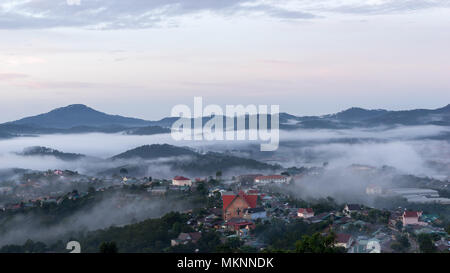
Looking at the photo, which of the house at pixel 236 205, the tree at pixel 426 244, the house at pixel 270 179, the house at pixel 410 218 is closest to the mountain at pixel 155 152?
the house at pixel 270 179

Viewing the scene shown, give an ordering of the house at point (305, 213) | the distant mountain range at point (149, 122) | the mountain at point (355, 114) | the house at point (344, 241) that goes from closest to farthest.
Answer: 1. the house at point (344, 241)
2. the house at point (305, 213)
3. the distant mountain range at point (149, 122)
4. the mountain at point (355, 114)

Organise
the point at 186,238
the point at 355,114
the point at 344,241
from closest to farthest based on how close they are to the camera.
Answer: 1. the point at 344,241
2. the point at 186,238
3. the point at 355,114

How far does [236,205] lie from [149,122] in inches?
4716

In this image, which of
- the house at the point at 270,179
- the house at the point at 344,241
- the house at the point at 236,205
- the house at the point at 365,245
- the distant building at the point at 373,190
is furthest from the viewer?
the house at the point at 270,179

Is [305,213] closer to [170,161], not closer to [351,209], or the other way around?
[351,209]

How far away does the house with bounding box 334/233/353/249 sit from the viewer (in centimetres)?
1934

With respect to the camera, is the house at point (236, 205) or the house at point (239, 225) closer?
the house at point (239, 225)

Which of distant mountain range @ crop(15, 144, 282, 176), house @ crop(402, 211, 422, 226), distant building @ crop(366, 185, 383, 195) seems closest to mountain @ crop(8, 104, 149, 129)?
distant mountain range @ crop(15, 144, 282, 176)

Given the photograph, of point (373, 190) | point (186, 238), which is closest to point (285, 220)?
point (186, 238)

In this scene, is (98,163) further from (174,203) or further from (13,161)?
(174,203)

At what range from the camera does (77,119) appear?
147625mm

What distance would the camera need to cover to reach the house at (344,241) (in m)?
19.3

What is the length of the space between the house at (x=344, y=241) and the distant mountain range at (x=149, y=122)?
7272 cm

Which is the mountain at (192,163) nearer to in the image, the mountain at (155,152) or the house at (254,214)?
the mountain at (155,152)
